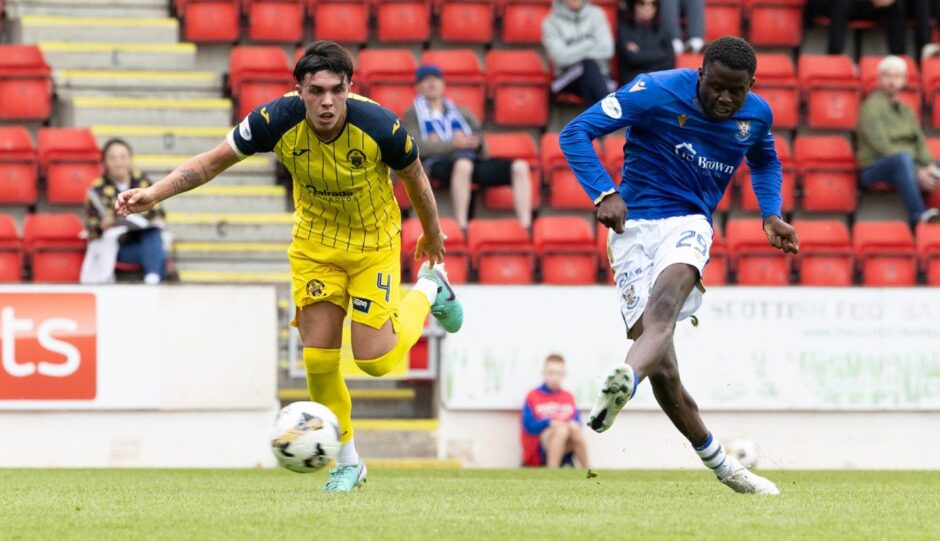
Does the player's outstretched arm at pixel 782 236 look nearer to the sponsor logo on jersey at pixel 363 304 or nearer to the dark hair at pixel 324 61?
the sponsor logo on jersey at pixel 363 304

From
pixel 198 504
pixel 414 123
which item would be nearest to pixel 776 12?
pixel 414 123

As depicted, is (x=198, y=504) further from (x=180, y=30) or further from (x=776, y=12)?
(x=776, y=12)

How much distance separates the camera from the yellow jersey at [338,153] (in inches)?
297

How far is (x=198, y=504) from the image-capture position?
705cm

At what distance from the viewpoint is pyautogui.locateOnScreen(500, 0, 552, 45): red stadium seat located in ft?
55.7

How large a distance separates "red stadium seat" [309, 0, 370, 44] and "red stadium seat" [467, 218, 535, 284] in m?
3.50

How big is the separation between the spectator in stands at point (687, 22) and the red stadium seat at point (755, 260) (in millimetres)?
2594

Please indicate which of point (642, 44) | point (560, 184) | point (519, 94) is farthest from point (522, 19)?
point (560, 184)

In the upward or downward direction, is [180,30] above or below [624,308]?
above

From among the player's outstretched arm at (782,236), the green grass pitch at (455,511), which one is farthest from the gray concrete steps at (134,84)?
the player's outstretched arm at (782,236)

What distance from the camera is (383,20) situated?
1684 centimetres

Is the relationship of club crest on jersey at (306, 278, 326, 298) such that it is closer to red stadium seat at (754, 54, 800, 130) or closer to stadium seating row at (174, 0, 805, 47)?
stadium seating row at (174, 0, 805, 47)

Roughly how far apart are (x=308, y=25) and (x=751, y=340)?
6413 millimetres

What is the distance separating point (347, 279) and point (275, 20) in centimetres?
909
